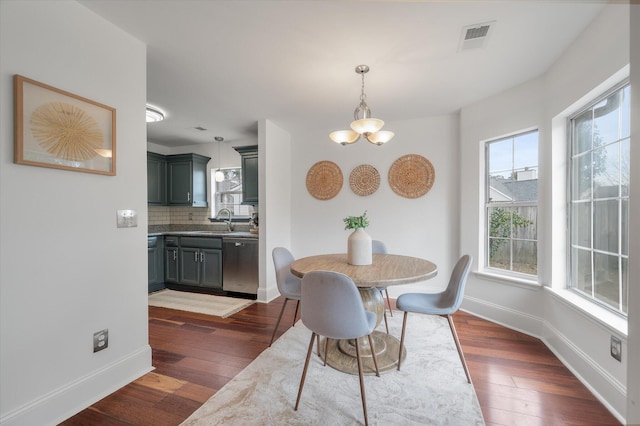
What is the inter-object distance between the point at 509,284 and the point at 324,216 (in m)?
2.48

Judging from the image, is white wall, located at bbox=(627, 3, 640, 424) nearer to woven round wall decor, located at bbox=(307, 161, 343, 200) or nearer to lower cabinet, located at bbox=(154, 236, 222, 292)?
woven round wall decor, located at bbox=(307, 161, 343, 200)

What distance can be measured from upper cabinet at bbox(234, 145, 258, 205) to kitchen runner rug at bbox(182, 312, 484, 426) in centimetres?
253

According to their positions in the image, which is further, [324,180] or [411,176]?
[324,180]

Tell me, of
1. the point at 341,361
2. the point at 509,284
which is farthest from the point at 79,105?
the point at 509,284

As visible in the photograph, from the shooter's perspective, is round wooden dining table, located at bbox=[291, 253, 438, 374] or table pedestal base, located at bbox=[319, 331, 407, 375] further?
table pedestal base, located at bbox=[319, 331, 407, 375]

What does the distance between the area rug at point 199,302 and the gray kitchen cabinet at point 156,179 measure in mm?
1588

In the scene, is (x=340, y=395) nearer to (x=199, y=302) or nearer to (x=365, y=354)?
(x=365, y=354)

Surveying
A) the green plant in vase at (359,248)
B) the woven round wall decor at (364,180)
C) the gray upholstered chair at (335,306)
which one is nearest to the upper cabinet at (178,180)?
the woven round wall decor at (364,180)

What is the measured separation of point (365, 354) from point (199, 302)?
2.53 metres

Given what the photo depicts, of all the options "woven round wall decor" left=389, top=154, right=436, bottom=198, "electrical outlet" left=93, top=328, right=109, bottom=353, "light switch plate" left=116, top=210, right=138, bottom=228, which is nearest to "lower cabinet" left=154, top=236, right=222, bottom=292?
"light switch plate" left=116, top=210, right=138, bottom=228

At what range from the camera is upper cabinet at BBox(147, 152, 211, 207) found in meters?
4.70

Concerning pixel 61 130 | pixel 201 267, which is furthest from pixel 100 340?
pixel 201 267

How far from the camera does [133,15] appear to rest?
178 centimetres

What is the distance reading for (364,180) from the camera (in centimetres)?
403
